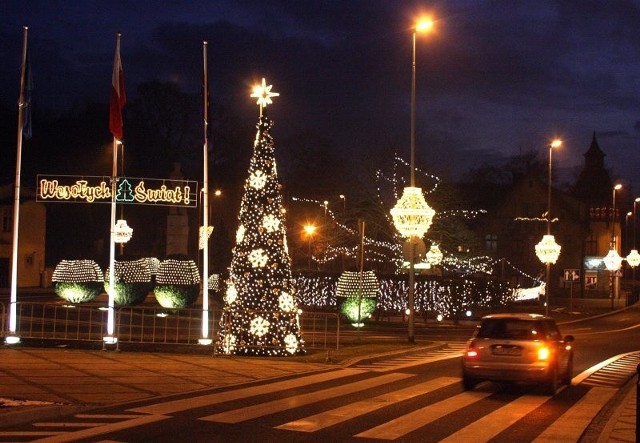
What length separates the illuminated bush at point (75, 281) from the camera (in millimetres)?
40781

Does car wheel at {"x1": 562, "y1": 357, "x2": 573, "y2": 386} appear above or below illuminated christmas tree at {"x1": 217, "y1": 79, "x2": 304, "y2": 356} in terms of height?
below

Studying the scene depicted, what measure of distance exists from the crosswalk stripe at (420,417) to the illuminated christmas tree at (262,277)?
643 cm

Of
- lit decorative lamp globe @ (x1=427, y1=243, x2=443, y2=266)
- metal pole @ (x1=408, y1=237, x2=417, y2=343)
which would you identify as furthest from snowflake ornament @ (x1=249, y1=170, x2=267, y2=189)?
lit decorative lamp globe @ (x1=427, y1=243, x2=443, y2=266)

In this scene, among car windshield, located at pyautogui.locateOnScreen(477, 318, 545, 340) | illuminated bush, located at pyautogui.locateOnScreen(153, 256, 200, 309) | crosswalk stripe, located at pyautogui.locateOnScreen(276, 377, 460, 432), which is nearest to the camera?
crosswalk stripe, located at pyautogui.locateOnScreen(276, 377, 460, 432)

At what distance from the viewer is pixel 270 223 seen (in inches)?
880

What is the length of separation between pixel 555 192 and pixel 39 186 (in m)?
70.2

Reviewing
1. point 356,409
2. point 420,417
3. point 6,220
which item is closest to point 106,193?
point 356,409

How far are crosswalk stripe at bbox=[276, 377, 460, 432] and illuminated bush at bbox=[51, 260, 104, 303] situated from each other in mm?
25967

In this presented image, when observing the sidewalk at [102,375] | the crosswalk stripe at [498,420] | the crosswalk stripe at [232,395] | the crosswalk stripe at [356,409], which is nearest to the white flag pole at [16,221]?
the sidewalk at [102,375]

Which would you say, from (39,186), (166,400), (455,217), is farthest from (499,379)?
(455,217)

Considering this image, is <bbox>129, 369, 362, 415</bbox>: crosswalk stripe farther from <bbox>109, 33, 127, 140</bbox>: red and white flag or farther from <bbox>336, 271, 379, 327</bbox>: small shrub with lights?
<bbox>336, 271, 379, 327</bbox>: small shrub with lights

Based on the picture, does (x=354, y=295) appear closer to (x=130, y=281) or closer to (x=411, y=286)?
(x=130, y=281)

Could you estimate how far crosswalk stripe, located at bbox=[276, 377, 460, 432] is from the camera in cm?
1248

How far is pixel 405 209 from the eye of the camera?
29.8 m
